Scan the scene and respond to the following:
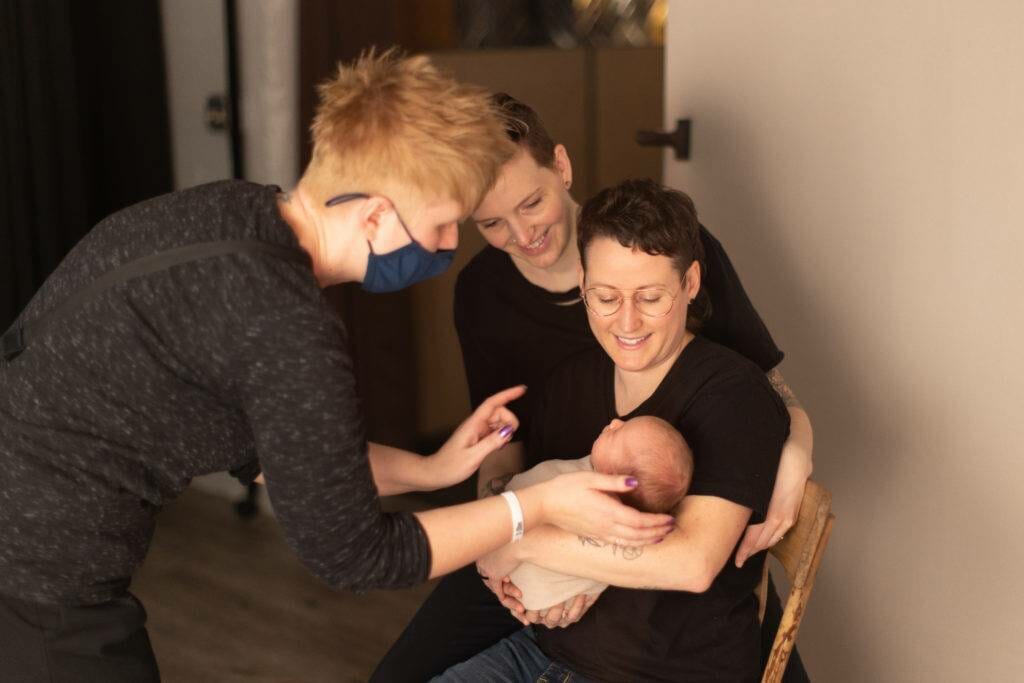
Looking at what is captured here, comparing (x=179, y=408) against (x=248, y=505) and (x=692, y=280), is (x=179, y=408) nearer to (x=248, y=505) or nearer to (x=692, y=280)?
(x=692, y=280)

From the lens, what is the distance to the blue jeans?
5.73ft

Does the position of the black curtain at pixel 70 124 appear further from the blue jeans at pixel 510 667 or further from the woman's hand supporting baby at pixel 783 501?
the woman's hand supporting baby at pixel 783 501

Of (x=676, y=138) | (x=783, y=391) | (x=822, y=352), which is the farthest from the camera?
(x=676, y=138)

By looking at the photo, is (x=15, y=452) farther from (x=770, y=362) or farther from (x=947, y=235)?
(x=947, y=235)

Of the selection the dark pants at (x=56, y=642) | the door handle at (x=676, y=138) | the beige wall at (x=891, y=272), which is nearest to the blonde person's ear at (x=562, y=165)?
the beige wall at (x=891, y=272)

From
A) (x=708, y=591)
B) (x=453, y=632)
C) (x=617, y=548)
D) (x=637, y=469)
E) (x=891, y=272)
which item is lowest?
(x=453, y=632)

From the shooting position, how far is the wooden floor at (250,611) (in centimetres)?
305

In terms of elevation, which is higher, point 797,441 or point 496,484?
point 797,441

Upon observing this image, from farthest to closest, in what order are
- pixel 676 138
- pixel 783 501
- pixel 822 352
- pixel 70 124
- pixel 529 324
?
pixel 70 124
pixel 676 138
pixel 822 352
pixel 529 324
pixel 783 501

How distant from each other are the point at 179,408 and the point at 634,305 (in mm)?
686

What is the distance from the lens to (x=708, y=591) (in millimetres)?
1672

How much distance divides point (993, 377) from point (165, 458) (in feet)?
4.26

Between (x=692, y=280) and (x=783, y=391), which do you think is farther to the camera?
(x=783, y=391)

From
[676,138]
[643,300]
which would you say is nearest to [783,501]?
[643,300]
